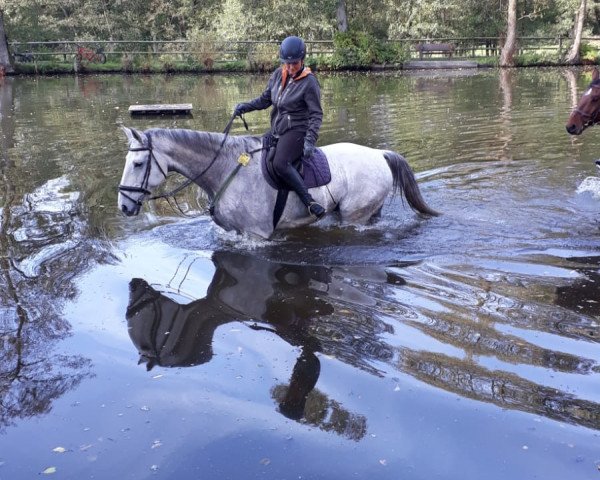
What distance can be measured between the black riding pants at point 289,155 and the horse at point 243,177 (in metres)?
0.33

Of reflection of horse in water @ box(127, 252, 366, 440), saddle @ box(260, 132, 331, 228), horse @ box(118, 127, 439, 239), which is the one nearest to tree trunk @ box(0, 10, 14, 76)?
horse @ box(118, 127, 439, 239)

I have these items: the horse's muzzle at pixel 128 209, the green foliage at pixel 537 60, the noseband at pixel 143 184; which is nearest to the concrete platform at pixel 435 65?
the green foliage at pixel 537 60

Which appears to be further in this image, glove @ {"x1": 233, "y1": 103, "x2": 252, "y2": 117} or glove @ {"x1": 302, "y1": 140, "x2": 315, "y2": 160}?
glove @ {"x1": 233, "y1": 103, "x2": 252, "y2": 117}

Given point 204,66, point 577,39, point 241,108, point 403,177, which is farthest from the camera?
point 204,66

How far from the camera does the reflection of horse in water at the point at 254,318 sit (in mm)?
4707

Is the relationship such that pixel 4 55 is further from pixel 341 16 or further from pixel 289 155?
pixel 289 155

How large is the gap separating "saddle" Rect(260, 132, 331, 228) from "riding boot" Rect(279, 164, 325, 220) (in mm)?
134

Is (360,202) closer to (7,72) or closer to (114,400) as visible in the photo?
(114,400)

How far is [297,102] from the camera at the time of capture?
694cm

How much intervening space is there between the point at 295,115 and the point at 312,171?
74cm

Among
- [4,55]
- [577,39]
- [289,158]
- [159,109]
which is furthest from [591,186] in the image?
[4,55]

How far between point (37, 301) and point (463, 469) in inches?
177

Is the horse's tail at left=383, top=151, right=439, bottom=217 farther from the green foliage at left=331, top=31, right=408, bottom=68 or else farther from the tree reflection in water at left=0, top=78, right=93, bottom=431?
the green foliage at left=331, top=31, right=408, bottom=68

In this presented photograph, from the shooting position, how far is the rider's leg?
7098 mm
